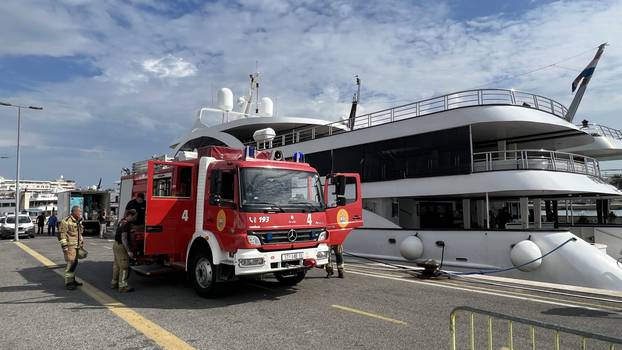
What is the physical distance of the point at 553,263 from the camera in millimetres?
9844

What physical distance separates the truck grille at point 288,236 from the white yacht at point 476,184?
279 centimetres

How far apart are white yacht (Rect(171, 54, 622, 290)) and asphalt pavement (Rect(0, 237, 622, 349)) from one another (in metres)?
2.71

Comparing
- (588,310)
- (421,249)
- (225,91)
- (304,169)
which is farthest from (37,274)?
(225,91)

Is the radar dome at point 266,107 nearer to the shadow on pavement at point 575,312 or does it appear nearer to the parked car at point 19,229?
the parked car at point 19,229

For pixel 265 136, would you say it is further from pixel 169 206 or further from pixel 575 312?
pixel 575 312

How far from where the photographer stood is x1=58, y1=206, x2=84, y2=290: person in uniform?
7754 millimetres

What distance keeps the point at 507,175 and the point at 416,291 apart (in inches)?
218

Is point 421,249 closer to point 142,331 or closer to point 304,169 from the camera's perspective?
point 304,169

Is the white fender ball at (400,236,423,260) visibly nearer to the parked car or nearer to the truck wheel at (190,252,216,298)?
the truck wheel at (190,252,216,298)

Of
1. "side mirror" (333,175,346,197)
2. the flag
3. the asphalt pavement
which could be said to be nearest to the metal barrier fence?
the asphalt pavement

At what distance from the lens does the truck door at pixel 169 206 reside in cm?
762

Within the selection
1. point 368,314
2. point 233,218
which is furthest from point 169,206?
point 368,314

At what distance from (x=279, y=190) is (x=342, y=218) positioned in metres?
2.60

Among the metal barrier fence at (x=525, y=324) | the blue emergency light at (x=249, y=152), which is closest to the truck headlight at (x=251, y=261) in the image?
the blue emergency light at (x=249, y=152)
